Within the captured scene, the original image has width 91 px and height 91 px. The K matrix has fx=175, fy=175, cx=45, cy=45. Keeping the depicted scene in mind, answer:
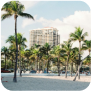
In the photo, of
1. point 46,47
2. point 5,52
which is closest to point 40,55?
point 46,47

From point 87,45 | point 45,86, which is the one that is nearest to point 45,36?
point 87,45

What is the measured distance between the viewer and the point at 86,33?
102 feet

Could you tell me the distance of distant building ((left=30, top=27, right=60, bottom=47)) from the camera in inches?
7515

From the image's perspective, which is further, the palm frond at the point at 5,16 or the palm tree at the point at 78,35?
the palm tree at the point at 78,35

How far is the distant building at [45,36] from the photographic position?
190875mm

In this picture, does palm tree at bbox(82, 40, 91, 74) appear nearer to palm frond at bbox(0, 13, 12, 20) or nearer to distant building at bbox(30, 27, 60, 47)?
palm frond at bbox(0, 13, 12, 20)

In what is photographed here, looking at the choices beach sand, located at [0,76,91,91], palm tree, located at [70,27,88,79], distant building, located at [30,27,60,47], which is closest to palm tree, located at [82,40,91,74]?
palm tree, located at [70,27,88,79]

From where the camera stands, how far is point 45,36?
193000mm

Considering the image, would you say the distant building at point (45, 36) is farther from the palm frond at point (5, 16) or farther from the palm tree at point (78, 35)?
the palm frond at point (5, 16)

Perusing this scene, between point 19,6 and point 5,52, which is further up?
point 19,6

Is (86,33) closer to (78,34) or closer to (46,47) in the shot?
(78,34)

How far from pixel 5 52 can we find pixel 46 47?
17829 millimetres

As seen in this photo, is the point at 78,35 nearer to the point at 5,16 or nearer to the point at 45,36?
the point at 5,16

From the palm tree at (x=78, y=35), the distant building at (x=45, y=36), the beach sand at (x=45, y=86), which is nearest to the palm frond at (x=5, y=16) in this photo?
the beach sand at (x=45, y=86)
